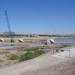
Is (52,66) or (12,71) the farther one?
(52,66)

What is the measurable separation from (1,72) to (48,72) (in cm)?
322

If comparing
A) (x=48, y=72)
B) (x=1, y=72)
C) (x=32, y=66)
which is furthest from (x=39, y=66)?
(x=1, y=72)

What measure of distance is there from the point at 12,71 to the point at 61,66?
4507 millimetres

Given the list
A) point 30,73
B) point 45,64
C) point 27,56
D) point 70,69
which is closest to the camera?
point 30,73

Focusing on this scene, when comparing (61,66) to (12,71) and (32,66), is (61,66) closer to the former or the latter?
(32,66)

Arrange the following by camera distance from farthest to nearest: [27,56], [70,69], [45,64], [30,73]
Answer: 1. [27,56]
2. [45,64]
3. [70,69]
4. [30,73]

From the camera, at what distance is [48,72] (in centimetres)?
1933

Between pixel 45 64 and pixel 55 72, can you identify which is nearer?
pixel 55 72

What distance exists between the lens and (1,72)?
18859mm

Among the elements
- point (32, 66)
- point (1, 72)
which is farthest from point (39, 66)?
point (1, 72)

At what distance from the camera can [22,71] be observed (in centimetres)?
1925

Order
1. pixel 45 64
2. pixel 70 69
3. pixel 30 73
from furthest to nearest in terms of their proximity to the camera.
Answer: pixel 45 64, pixel 70 69, pixel 30 73

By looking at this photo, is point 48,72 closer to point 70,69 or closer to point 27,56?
point 70,69

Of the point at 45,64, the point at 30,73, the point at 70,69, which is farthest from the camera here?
the point at 45,64
